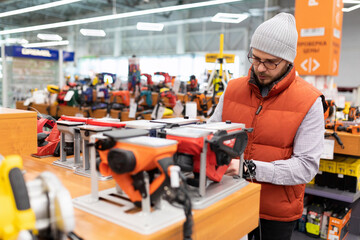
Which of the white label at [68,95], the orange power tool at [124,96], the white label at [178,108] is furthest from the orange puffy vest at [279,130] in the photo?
the white label at [68,95]

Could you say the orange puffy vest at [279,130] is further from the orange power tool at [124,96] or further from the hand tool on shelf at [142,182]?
the orange power tool at [124,96]

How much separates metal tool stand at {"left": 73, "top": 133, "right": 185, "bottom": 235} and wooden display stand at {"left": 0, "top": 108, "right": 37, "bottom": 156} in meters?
0.81

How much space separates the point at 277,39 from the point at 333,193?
214cm

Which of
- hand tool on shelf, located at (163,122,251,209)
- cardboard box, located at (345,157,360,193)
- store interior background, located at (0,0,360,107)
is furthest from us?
store interior background, located at (0,0,360,107)

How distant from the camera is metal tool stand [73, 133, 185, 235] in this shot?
2.96ft

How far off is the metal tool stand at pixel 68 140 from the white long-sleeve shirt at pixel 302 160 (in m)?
0.89

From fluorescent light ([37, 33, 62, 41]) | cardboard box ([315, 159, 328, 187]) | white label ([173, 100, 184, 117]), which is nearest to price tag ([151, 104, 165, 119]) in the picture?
white label ([173, 100, 184, 117])

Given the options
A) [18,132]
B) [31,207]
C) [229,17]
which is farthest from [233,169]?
[229,17]

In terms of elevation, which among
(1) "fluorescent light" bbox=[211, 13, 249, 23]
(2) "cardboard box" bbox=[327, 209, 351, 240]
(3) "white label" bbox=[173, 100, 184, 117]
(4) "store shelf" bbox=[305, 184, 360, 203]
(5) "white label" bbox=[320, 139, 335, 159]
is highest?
(1) "fluorescent light" bbox=[211, 13, 249, 23]

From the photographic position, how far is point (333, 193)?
10.0ft

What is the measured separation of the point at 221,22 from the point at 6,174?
13.4 m

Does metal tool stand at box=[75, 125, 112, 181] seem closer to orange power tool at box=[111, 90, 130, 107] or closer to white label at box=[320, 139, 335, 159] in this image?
white label at box=[320, 139, 335, 159]

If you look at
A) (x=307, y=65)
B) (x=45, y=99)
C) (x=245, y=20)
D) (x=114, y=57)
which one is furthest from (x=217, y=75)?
(x=114, y=57)

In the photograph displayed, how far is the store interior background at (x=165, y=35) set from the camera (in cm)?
951
